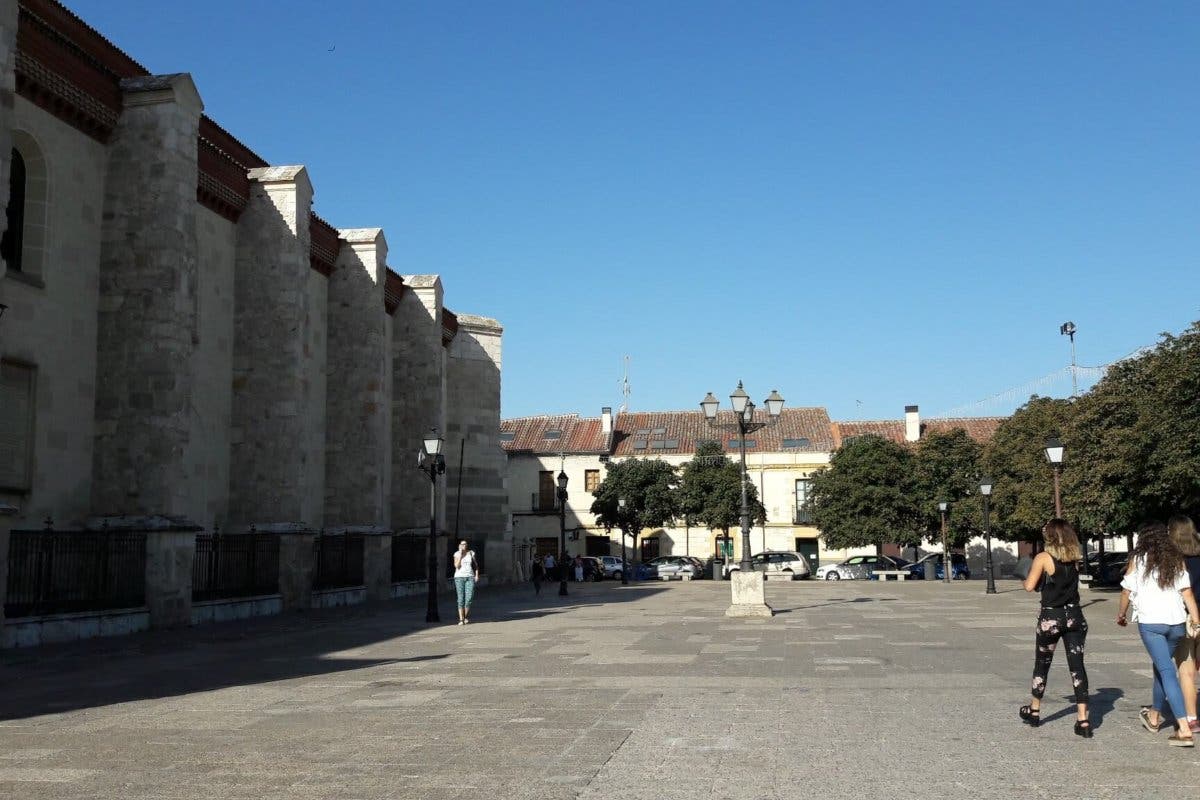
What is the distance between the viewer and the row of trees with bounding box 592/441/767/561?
57094mm

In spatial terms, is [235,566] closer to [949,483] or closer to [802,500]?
[949,483]

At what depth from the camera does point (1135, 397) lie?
1015 inches

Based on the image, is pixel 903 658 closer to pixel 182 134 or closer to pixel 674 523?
pixel 182 134

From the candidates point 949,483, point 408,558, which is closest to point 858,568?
point 949,483

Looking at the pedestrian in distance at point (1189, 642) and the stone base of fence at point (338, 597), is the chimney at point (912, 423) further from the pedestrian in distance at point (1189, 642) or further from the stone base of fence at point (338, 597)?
the pedestrian in distance at point (1189, 642)

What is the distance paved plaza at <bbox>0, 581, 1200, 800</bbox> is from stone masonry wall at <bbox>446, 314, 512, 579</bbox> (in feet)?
83.5

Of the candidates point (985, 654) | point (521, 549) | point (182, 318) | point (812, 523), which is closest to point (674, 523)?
point (812, 523)

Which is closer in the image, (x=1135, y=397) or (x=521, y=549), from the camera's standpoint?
(x=1135, y=397)

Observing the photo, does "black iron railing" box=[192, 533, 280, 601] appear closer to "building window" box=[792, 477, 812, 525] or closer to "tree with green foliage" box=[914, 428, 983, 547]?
"tree with green foliage" box=[914, 428, 983, 547]

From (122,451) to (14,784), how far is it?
48.7ft

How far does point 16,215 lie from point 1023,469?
32.2 metres

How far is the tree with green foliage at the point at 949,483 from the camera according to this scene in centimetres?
5316

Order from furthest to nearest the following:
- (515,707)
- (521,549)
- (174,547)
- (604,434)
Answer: (604,434)
(521,549)
(174,547)
(515,707)

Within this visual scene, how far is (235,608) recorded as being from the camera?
72.2 ft
